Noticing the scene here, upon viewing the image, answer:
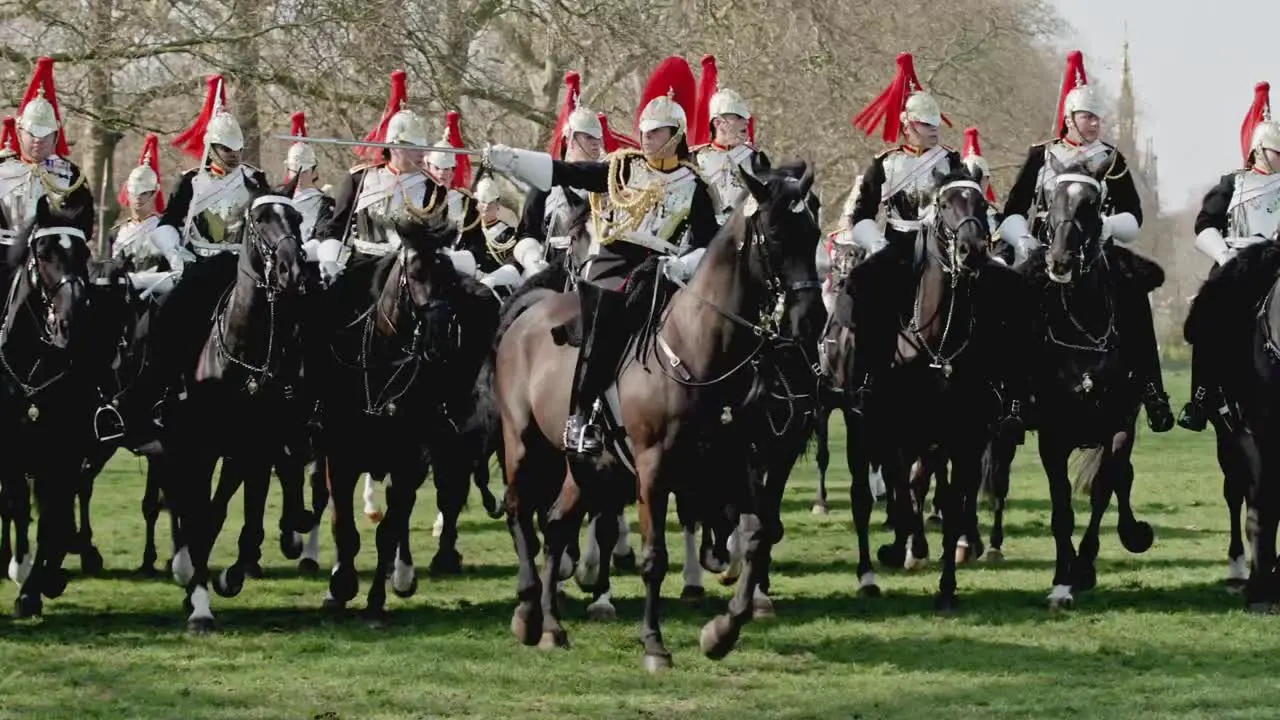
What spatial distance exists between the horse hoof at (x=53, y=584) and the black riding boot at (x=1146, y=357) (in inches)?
253

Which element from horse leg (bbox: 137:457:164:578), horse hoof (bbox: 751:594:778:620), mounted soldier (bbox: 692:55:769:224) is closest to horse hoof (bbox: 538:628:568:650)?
horse hoof (bbox: 751:594:778:620)

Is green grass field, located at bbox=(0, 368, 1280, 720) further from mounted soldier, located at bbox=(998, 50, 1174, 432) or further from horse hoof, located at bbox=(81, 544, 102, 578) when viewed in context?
mounted soldier, located at bbox=(998, 50, 1174, 432)

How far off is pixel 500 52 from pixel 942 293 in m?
23.3

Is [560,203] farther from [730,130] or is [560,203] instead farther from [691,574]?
[691,574]

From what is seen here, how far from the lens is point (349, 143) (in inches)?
388

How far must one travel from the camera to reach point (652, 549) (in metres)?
10.2

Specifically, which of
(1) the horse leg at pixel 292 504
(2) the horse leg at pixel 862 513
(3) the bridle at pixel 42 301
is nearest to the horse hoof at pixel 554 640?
(2) the horse leg at pixel 862 513

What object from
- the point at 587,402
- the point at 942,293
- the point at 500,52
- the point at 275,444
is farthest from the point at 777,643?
the point at 500,52

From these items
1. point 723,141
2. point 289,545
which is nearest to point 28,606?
point 289,545

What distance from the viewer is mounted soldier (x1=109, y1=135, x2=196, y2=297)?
1370cm

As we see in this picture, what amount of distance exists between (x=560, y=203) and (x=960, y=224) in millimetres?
3932

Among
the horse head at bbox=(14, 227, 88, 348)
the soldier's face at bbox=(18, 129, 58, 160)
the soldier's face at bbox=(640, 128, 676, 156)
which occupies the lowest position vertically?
the horse head at bbox=(14, 227, 88, 348)

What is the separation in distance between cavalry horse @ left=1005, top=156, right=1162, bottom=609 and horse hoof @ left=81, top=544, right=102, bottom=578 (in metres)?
6.31

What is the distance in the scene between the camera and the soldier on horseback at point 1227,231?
12.6m
